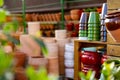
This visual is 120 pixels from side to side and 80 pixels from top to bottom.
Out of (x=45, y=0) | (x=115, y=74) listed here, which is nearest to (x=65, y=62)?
(x=115, y=74)

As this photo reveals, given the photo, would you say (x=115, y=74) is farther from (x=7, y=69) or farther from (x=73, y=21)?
(x=73, y=21)

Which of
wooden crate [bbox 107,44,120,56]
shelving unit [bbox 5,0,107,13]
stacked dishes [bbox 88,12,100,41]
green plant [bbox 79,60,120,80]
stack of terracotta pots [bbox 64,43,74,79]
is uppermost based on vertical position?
shelving unit [bbox 5,0,107,13]

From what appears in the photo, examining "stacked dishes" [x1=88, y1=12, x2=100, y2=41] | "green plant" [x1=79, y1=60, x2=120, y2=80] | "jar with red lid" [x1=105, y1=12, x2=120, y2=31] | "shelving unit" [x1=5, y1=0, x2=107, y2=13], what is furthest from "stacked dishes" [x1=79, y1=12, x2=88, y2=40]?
"shelving unit" [x1=5, y1=0, x2=107, y2=13]

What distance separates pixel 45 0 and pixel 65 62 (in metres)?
4.36

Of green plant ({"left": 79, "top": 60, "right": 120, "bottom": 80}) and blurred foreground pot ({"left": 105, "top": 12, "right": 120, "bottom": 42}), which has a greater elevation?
blurred foreground pot ({"left": 105, "top": 12, "right": 120, "bottom": 42})

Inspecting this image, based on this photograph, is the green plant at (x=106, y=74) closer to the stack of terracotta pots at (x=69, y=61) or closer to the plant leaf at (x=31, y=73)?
the plant leaf at (x=31, y=73)

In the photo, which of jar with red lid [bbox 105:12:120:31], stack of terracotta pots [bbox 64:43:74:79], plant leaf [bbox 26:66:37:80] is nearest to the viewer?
plant leaf [bbox 26:66:37:80]

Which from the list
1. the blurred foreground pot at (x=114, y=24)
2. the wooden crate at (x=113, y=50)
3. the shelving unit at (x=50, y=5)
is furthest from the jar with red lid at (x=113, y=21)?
the shelving unit at (x=50, y=5)

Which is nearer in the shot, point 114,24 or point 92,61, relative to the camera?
point 114,24

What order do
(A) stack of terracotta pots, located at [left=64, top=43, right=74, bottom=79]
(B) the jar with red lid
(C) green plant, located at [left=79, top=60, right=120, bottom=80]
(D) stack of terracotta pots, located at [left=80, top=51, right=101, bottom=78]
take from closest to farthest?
(C) green plant, located at [left=79, top=60, right=120, bottom=80] < (B) the jar with red lid < (D) stack of terracotta pots, located at [left=80, top=51, right=101, bottom=78] < (A) stack of terracotta pots, located at [left=64, top=43, right=74, bottom=79]

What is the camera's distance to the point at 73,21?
18.0ft

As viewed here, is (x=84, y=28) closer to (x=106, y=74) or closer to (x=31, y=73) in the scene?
(x=106, y=74)

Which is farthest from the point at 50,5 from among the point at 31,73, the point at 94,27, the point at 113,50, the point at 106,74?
the point at 31,73

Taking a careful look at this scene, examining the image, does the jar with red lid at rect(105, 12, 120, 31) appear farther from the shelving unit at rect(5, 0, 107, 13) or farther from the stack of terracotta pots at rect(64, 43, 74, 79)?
the shelving unit at rect(5, 0, 107, 13)
